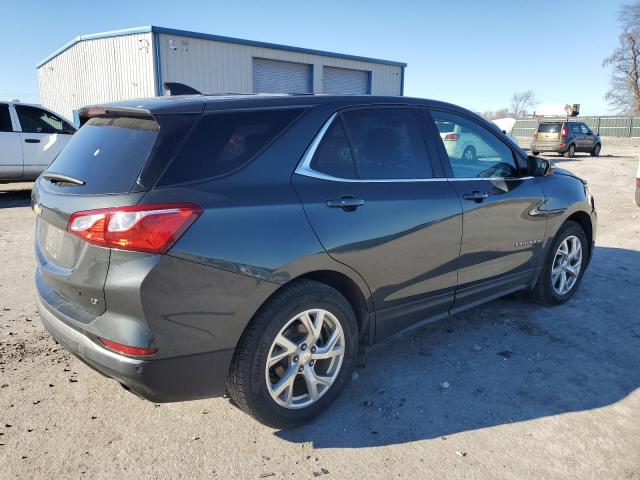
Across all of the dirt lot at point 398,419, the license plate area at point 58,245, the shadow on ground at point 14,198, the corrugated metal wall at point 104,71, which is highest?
the corrugated metal wall at point 104,71

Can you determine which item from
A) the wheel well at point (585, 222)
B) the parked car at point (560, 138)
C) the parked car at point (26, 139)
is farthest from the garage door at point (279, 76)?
the wheel well at point (585, 222)

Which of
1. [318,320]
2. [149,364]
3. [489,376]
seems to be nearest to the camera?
[149,364]

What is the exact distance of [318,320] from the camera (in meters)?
2.80

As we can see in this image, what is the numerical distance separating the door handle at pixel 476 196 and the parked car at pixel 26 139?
974 centimetres

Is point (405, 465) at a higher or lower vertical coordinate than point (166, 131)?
lower

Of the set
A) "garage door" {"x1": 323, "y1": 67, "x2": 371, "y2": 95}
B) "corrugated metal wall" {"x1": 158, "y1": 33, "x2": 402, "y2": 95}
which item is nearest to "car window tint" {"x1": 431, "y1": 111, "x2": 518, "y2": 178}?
"corrugated metal wall" {"x1": 158, "y1": 33, "x2": 402, "y2": 95}

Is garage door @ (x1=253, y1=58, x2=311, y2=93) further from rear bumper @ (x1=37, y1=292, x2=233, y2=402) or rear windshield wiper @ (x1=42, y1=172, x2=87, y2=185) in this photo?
rear bumper @ (x1=37, y1=292, x2=233, y2=402)

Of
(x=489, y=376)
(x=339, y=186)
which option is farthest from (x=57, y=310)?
(x=489, y=376)

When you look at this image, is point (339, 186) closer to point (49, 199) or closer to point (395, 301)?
point (395, 301)

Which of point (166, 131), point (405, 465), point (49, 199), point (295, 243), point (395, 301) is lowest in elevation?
point (405, 465)

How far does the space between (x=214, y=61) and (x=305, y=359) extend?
17.1m

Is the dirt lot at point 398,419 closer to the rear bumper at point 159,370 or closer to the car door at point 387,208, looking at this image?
the rear bumper at point 159,370

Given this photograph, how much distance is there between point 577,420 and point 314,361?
157 cm

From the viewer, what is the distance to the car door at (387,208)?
2.79 m
